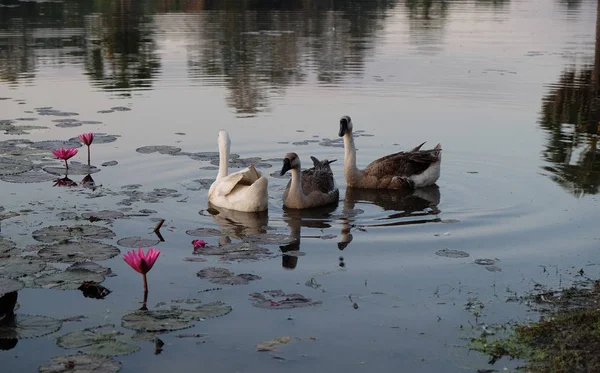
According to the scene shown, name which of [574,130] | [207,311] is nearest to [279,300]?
[207,311]

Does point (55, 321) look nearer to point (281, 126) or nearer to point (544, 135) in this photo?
point (281, 126)

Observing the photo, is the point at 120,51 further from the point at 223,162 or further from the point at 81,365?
the point at 81,365

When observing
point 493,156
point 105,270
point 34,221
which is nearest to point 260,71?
point 493,156

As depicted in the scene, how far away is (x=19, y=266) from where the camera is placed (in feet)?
29.6

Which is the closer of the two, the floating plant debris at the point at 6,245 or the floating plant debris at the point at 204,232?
the floating plant debris at the point at 6,245

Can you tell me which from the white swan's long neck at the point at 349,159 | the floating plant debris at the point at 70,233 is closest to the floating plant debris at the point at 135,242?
the floating plant debris at the point at 70,233

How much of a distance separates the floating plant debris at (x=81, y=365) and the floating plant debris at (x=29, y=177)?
21.9 feet

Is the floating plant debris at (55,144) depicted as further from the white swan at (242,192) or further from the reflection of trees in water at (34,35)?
the reflection of trees in water at (34,35)

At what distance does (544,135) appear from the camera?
17.4 metres

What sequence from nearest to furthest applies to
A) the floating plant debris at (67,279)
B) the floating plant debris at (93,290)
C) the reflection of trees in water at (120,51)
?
the floating plant debris at (93,290), the floating plant debris at (67,279), the reflection of trees in water at (120,51)

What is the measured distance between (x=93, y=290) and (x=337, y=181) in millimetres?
6696

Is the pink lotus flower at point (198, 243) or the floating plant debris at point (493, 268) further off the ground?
the pink lotus flower at point (198, 243)

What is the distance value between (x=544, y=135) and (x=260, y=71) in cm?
1121

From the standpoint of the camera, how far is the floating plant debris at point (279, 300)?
27.0ft
